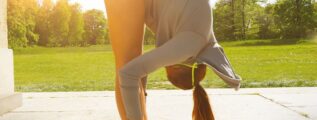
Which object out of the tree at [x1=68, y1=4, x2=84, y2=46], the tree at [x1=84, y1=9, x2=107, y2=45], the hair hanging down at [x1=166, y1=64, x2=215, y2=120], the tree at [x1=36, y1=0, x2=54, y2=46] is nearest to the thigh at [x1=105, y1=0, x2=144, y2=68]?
the hair hanging down at [x1=166, y1=64, x2=215, y2=120]

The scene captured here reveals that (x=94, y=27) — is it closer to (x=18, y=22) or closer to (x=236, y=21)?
(x=236, y=21)

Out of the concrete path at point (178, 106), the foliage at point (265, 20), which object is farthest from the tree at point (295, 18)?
the concrete path at point (178, 106)

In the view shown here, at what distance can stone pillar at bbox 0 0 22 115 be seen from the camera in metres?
4.01

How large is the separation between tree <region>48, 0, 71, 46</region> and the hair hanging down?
50536 mm

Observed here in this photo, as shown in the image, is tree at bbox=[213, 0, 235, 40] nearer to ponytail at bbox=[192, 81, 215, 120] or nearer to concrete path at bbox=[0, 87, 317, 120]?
concrete path at bbox=[0, 87, 317, 120]

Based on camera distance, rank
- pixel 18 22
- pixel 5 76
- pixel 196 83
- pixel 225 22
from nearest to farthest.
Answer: pixel 196 83, pixel 5 76, pixel 18 22, pixel 225 22

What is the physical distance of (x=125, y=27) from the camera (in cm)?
172

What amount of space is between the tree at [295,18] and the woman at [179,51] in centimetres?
4850

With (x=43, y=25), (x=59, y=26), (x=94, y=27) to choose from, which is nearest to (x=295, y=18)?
(x=59, y=26)

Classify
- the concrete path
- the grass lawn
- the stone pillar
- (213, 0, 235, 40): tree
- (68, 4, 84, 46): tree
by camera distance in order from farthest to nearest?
(68, 4, 84, 46): tree → (213, 0, 235, 40): tree → the grass lawn → the stone pillar → the concrete path

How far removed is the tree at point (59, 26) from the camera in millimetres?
51219

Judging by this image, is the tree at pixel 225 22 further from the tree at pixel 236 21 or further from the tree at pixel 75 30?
the tree at pixel 75 30

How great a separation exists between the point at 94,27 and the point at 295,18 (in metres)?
28.7

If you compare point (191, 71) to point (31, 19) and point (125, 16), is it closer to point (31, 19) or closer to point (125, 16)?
point (125, 16)
